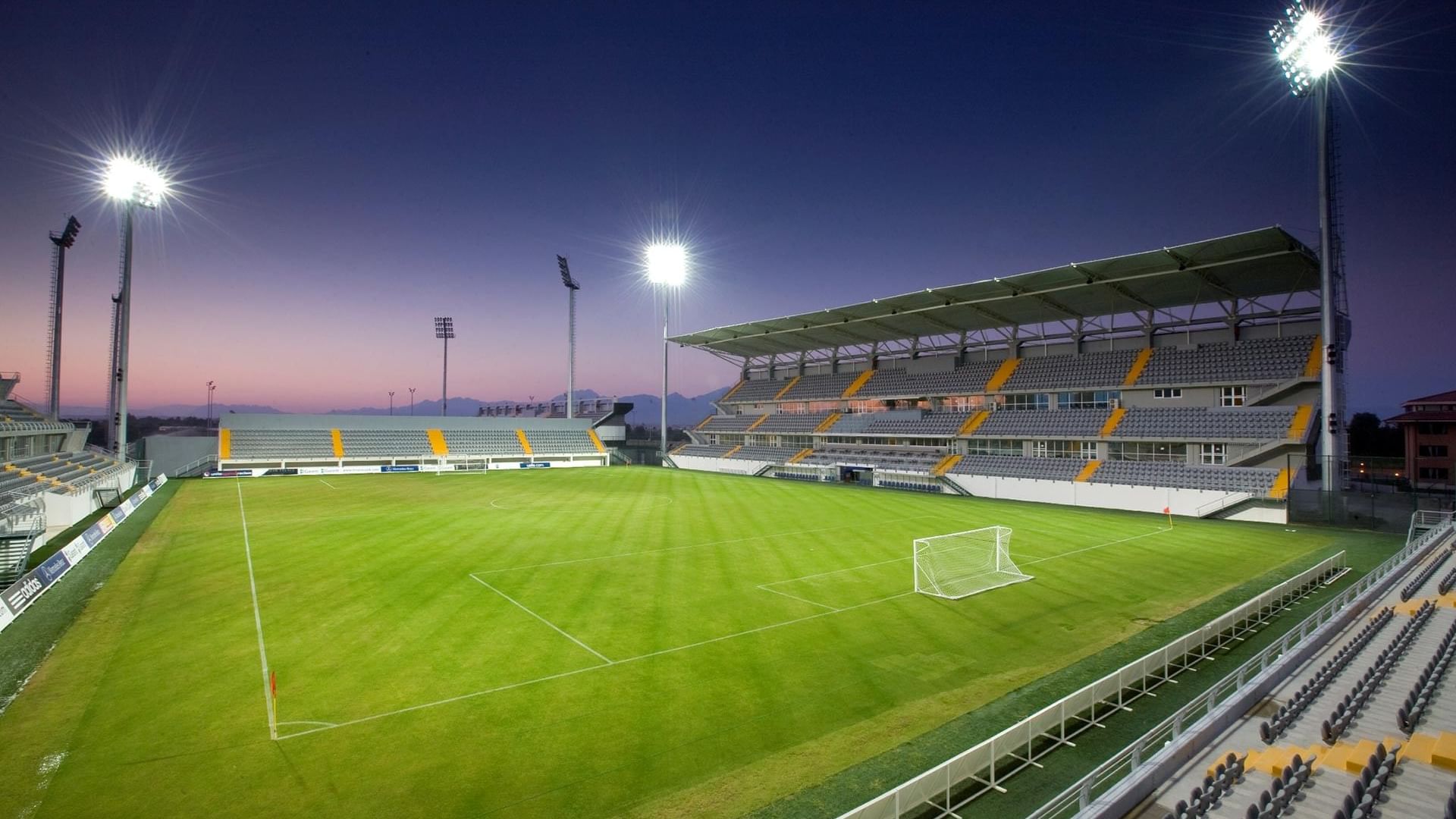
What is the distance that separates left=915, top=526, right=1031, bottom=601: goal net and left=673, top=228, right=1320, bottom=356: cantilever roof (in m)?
22.0

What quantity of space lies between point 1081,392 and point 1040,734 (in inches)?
1562

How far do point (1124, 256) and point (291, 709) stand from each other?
39111mm

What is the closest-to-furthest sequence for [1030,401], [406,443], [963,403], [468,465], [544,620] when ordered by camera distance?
[544,620] → [1030,401] → [963,403] → [406,443] → [468,465]

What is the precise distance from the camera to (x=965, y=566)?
18.8m

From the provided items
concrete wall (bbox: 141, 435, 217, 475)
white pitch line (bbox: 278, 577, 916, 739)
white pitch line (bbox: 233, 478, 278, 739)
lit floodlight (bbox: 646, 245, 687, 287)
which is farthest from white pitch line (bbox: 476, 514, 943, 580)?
concrete wall (bbox: 141, 435, 217, 475)

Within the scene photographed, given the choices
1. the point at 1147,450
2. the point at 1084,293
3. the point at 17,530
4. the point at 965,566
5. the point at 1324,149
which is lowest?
the point at 965,566

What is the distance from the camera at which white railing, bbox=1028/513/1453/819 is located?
18.8 feet

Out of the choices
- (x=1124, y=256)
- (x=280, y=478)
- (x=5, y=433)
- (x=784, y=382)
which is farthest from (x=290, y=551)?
(x=784, y=382)

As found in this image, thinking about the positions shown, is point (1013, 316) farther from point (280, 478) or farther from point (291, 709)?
point (280, 478)

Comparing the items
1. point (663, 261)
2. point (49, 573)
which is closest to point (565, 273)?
point (663, 261)

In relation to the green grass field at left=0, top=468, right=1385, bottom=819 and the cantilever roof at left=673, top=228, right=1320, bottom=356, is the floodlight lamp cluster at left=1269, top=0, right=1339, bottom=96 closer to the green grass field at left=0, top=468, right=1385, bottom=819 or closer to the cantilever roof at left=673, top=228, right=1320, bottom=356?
the cantilever roof at left=673, top=228, right=1320, bottom=356

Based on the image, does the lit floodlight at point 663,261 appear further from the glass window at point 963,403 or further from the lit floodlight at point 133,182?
the lit floodlight at point 133,182

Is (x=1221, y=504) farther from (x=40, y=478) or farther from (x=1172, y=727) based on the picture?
(x=40, y=478)

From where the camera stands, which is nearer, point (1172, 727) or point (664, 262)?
point (1172, 727)
